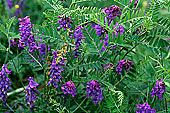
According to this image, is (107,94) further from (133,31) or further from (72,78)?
(133,31)

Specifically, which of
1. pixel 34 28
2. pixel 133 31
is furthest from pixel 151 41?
pixel 34 28

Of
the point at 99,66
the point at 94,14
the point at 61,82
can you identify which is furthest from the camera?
the point at 61,82

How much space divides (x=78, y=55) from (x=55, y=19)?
0.77 ft

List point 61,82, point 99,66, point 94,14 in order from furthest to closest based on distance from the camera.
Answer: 1. point 61,82
2. point 99,66
3. point 94,14

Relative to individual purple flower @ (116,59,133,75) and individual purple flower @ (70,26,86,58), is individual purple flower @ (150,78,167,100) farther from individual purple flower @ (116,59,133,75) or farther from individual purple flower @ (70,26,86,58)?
individual purple flower @ (70,26,86,58)

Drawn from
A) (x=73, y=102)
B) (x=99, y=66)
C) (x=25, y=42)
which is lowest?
(x=73, y=102)

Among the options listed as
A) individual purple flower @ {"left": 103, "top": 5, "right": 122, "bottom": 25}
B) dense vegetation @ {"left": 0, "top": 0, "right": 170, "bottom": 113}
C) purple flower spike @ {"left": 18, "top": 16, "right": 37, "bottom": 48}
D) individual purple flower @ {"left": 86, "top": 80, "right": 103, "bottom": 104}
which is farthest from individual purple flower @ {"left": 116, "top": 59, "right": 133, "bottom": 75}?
purple flower spike @ {"left": 18, "top": 16, "right": 37, "bottom": 48}

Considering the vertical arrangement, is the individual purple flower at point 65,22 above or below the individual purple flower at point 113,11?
below

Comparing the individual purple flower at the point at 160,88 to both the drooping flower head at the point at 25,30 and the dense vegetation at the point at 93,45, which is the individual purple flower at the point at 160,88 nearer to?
the dense vegetation at the point at 93,45

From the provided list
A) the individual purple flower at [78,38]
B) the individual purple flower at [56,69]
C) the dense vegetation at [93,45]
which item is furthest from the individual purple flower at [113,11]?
the individual purple flower at [56,69]

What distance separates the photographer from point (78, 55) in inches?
54.9

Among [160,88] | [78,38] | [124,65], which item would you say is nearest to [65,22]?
[78,38]

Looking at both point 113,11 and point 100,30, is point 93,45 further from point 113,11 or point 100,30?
point 113,11

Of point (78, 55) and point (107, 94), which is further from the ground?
point (78, 55)
